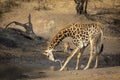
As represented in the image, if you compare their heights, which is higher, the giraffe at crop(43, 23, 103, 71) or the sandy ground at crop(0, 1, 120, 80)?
the giraffe at crop(43, 23, 103, 71)

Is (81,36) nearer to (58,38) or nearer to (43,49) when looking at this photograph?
(58,38)

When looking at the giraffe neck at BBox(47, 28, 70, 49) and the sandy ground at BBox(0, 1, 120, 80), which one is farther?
the giraffe neck at BBox(47, 28, 70, 49)

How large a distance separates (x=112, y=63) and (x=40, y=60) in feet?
10.4

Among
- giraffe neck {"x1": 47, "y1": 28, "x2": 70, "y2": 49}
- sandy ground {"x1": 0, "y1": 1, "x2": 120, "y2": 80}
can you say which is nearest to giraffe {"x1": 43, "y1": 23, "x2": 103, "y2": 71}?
giraffe neck {"x1": 47, "y1": 28, "x2": 70, "y2": 49}

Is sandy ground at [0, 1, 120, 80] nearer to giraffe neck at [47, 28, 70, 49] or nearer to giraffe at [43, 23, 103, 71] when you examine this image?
giraffe at [43, 23, 103, 71]

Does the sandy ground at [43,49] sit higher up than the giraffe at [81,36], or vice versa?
the giraffe at [81,36]

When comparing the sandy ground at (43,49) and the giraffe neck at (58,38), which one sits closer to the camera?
the sandy ground at (43,49)

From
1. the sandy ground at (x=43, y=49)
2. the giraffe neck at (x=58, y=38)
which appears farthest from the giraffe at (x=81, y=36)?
the sandy ground at (x=43, y=49)

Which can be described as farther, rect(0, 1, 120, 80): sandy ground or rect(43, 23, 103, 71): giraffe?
rect(43, 23, 103, 71): giraffe

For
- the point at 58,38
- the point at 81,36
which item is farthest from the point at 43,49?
the point at 58,38

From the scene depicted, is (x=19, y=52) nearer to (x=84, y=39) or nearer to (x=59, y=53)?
(x=59, y=53)

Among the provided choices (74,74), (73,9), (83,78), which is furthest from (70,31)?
(73,9)

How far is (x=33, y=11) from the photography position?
1192 inches

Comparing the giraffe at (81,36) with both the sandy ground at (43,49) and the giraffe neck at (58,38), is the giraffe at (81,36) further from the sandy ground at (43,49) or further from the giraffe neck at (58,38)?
the sandy ground at (43,49)
